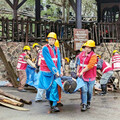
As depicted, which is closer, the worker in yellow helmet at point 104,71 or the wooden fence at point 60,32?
the worker in yellow helmet at point 104,71

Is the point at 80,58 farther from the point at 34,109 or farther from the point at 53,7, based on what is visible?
the point at 53,7

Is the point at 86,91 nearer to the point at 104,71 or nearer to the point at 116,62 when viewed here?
the point at 104,71

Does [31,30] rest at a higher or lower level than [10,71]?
higher

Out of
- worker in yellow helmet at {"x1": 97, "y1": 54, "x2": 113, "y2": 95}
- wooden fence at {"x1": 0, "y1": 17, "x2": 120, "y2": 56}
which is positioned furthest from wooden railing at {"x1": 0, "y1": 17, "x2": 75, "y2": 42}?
worker in yellow helmet at {"x1": 97, "y1": 54, "x2": 113, "y2": 95}

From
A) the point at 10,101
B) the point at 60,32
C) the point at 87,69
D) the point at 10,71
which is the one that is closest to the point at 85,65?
the point at 87,69

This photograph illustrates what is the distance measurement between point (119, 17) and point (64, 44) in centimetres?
594

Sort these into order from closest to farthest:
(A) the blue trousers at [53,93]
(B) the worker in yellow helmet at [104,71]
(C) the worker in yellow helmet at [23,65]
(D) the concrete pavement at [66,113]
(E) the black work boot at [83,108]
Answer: (D) the concrete pavement at [66,113], (A) the blue trousers at [53,93], (E) the black work boot at [83,108], (B) the worker in yellow helmet at [104,71], (C) the worker in yellow helmet at [23,65]

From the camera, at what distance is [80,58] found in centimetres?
865

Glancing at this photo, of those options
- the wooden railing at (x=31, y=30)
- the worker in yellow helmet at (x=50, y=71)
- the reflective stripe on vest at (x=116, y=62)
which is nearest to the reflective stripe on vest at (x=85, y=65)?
the worker in yellow helmet at (x=50, y=71)

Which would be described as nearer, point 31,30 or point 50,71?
point 50,71

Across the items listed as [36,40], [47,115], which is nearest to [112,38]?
[36,40]

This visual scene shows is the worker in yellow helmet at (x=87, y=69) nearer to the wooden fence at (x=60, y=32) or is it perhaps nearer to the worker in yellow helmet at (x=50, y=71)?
the worker in yellow helmet at (x=50, y=71)

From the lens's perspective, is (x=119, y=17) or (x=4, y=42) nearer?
(x=4, y=42)

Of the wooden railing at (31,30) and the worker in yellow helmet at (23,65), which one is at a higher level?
the wooden railing at (31,30)
